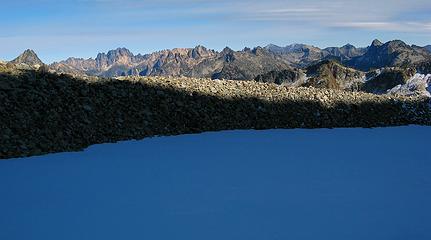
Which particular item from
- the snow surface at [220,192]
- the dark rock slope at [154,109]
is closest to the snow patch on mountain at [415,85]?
the dark rock slope at [154,109]

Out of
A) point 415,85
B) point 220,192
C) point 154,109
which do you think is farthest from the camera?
point 415,85

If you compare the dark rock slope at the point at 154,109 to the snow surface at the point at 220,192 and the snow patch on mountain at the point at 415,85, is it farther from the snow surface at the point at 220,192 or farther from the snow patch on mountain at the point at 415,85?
the snow patch on mountain at the point at 415,85

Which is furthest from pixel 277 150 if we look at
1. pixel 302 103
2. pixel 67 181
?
pixel 302 103

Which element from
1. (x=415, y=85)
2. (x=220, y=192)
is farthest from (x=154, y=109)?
(x=415, y=85)

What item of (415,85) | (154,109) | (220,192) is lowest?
(415,85)

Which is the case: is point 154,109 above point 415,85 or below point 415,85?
above

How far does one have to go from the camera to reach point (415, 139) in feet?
76.0

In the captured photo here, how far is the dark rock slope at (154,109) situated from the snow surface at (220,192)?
2.23 meters

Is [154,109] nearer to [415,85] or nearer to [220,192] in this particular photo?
[220,192]

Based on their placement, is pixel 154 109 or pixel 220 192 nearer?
pixel 220 192

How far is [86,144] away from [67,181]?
6.59m

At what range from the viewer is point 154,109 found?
82.2 feet

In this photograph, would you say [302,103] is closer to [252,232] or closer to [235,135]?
[235,135]

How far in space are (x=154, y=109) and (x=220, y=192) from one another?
44.1ft
